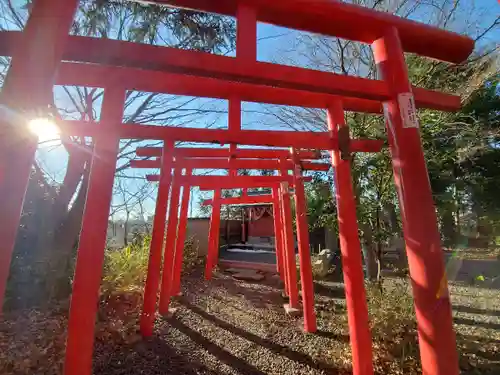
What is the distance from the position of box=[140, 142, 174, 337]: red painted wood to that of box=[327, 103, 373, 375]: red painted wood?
2.40 meters

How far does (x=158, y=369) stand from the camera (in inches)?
116

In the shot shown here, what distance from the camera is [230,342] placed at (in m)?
3.68

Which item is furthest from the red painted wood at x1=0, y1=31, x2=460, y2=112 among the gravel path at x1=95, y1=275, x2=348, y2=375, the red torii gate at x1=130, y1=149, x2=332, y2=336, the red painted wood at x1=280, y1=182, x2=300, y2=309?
the red painted wood at x1=280, y1=182, x2=300, y2=309

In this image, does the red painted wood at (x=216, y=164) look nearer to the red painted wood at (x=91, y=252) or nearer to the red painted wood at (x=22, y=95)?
the red painted wood at (x=91, y=252)

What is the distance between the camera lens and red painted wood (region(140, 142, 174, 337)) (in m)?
3.72

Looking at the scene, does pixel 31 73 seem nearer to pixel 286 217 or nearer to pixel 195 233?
pixel 286 217

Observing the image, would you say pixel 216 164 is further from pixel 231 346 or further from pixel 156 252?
pixel 231 346

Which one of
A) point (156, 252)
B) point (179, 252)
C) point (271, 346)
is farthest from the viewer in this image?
point (179, 252)

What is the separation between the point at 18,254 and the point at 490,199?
1662 centimetres

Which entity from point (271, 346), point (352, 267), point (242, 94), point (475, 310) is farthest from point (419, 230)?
point (475, 310)

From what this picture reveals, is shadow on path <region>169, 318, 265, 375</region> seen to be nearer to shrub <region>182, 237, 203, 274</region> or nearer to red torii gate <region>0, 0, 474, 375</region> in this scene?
red torii gate <region>0, 0, 474, 375</region>

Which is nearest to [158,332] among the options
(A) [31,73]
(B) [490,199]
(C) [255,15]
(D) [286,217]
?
(D) [286,217]

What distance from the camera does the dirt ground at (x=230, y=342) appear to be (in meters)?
2.87

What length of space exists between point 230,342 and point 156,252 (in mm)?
1631
